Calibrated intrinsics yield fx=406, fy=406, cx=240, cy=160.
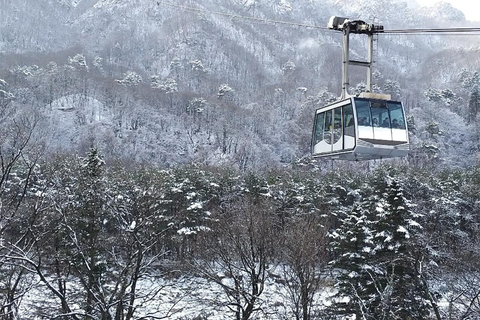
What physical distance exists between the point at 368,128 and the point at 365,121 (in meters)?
0.20

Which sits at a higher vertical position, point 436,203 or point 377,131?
point 436,203

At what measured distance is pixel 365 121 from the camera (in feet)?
35.7

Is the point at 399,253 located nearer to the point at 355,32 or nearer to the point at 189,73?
the point at 355,32

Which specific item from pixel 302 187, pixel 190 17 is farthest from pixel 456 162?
pixel 190 17

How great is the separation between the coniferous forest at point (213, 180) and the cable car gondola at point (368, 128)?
2.27 meters

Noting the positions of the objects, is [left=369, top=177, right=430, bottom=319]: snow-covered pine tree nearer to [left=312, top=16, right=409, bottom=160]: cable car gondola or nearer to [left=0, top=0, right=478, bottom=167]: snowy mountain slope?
[left=312, top=16, right=409, bottom=160]: cable car gondola

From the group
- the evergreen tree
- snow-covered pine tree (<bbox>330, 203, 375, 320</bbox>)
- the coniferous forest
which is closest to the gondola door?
the coniferous forest

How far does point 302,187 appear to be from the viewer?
3716cm

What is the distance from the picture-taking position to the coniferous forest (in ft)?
50.1

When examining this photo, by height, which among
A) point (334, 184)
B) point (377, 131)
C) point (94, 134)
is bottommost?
point (377, 131)

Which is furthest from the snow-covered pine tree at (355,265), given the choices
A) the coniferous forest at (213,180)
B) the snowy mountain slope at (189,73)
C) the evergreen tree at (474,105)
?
Result: the evergreen tree at (474,105)

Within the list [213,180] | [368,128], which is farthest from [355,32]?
[213,180]

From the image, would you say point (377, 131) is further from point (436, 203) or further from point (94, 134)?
point (94, 134)

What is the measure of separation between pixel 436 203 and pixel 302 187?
11.6 meters
